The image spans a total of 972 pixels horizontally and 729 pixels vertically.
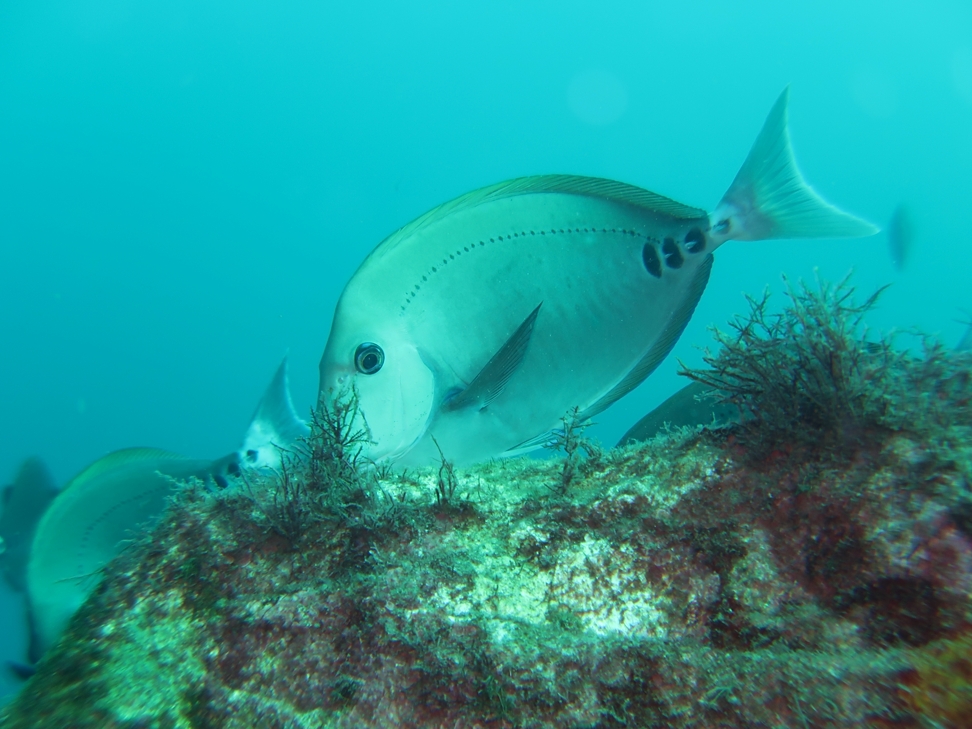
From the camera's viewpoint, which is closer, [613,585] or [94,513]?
[613,585]

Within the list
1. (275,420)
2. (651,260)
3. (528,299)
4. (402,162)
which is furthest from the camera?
(402,162)

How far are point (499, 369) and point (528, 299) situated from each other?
1.09 ft

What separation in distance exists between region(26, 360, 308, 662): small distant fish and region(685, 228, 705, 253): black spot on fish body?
8.51 ft

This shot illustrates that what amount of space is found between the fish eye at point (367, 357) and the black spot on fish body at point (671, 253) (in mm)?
1239

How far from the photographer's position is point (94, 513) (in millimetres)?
3174

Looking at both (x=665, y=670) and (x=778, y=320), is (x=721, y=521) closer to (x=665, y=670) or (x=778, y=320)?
(x=665, y=670)

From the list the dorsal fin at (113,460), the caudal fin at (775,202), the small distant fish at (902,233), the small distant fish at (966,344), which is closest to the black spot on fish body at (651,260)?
the caudal fin at (775,202)

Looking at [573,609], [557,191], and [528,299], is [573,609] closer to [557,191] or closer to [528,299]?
[528,299]

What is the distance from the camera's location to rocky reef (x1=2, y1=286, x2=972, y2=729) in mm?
972

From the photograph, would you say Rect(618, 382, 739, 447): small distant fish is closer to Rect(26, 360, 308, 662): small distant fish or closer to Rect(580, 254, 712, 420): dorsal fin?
Rect(580, 254, 712, 420): dorsal fin

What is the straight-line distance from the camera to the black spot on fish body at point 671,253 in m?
2.05

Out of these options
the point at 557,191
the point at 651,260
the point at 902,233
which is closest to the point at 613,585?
the point at 651,260

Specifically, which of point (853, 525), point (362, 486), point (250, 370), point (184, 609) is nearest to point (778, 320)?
point (853, 525)

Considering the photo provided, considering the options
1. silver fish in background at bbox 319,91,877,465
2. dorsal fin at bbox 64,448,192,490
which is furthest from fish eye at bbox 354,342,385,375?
dorsal fin at bbox 64,448,192,490
